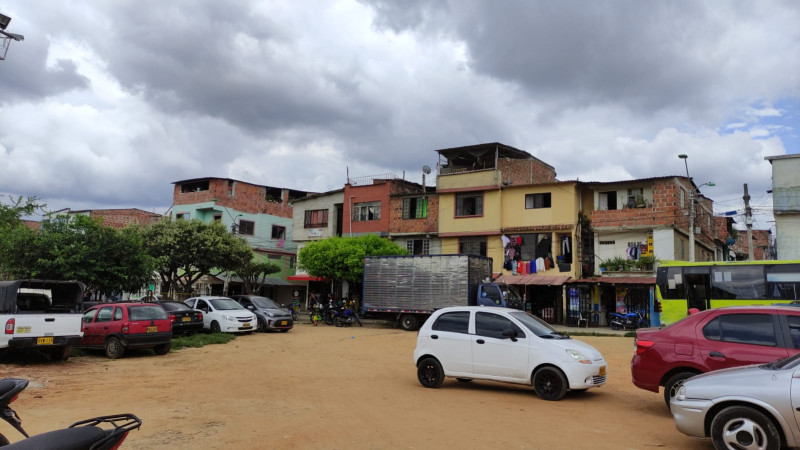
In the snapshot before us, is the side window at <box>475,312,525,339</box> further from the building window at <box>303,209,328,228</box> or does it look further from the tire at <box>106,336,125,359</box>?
the building window at <box>303,209,328,228</box>

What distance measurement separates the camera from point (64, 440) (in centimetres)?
355

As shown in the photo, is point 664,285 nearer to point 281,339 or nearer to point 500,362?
point 500,362

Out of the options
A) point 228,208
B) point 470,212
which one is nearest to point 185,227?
point 228,208

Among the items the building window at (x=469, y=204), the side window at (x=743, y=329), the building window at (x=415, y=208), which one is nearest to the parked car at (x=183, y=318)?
the side window at (x=743, y=329)

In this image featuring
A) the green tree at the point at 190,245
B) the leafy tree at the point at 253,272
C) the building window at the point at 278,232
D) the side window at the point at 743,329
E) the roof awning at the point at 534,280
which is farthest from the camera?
the building window at the point at 278,232

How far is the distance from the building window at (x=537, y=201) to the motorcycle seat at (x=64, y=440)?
30901mm

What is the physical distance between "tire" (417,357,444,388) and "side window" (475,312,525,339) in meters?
1.06

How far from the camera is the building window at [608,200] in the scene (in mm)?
31703

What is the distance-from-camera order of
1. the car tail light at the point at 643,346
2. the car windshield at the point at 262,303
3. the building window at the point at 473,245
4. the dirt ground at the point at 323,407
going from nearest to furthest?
the dirt ground at the point at 323,407, the car tail light at the point at 643,346, the car windshield at the point at 262,303, the building window at the point at 473,245

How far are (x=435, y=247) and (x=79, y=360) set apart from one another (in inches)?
978

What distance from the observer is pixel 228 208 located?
46.8 m

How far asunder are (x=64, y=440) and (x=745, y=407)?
6.11 m

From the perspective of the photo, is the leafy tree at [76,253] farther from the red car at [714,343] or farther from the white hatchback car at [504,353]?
the red car at [714,343]

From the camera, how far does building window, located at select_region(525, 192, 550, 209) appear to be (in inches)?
1291
